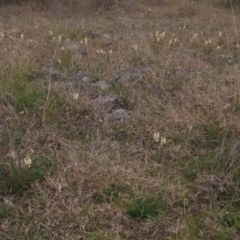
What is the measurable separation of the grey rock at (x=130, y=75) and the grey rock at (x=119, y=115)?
63 centimetres

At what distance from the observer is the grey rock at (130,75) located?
4472mm

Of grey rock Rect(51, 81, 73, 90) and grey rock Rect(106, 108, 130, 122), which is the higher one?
grey rock Rect(51, 81, 73, 90)

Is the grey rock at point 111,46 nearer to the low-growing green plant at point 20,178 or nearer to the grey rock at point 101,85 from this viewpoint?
the grey rock at point 101,85

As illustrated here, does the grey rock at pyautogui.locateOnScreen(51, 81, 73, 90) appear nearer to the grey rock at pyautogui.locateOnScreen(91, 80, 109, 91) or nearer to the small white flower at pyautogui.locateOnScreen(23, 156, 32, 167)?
the grey rock at pyautogui.locateOnScreen(91, 80, 109, 91)

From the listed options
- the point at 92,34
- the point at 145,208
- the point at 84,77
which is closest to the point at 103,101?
the point at 84,77

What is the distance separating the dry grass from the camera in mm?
2570

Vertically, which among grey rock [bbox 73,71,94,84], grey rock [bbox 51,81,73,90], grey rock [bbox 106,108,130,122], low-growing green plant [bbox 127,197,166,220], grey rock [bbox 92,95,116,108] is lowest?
low-growing green plant [bbox 127,197,166,220]

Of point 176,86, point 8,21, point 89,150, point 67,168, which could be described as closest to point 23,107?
point 89,150

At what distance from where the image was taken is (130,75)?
4.60 m

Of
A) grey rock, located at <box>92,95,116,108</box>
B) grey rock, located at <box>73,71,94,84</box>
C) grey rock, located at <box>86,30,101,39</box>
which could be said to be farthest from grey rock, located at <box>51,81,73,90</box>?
grey rock, located at <box>86,30,101,39</box>

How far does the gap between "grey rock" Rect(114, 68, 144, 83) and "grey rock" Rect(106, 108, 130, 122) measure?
0.63 m

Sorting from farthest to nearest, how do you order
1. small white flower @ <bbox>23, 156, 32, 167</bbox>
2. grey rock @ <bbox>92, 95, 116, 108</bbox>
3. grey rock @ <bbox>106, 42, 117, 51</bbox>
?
grey rock @ <bbox>106, 42, 117, 51</bbox>
grey rock @ <bbox>92, 95, 116, 108</bbox>
small white flower @ <bbox>23, 156, 32, 167</bbox>

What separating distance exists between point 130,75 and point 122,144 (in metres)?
1.38

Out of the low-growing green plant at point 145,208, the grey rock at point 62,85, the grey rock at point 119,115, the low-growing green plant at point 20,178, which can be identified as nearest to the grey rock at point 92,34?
the grey rock at point 62,85
